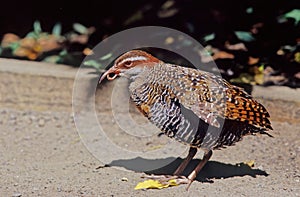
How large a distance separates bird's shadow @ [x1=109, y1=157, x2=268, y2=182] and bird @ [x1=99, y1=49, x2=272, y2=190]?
36 cm

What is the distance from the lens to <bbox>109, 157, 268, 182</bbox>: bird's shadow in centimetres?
546

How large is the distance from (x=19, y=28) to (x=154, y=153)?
292cm

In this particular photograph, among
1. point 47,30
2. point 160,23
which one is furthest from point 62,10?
point 160,23

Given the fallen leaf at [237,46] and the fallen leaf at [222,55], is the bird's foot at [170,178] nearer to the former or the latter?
the fallen leaf at [222,55]

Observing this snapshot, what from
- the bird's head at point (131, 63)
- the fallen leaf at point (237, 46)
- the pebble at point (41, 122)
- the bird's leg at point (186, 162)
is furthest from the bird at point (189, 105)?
the fallen leaf at point (237, 46)

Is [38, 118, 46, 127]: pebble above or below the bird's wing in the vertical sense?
below

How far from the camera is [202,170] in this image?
219 inches

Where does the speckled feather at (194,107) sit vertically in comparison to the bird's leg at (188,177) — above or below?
above

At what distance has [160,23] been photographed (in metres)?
7.66

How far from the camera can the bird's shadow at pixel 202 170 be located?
17.9 ft

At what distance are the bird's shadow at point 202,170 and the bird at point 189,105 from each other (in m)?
0.36

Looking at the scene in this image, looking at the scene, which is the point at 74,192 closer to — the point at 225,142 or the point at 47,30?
the point at 225,142

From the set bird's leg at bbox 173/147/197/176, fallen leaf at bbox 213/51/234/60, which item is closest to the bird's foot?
bird's leg at bbox 173/147/197/176

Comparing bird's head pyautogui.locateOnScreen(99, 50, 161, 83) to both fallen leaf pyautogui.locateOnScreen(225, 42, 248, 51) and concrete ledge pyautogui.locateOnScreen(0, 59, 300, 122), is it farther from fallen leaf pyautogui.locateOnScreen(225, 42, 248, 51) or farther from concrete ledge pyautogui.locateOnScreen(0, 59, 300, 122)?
fallen leaf pyautogui.locateOnScreen(225, 42, 248, 51)
